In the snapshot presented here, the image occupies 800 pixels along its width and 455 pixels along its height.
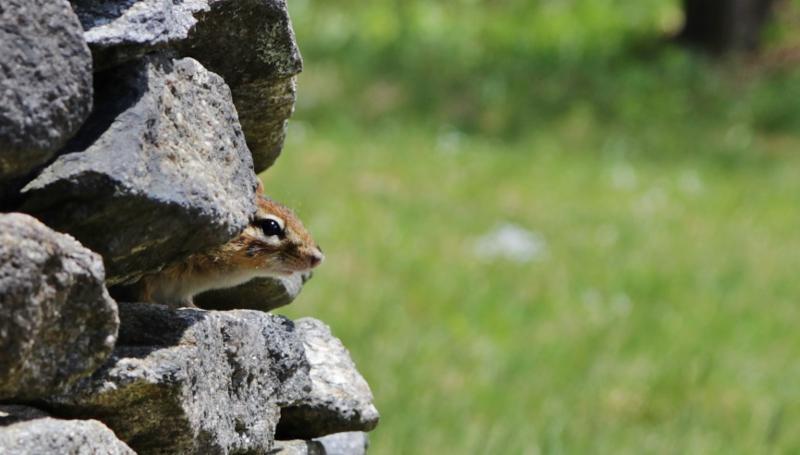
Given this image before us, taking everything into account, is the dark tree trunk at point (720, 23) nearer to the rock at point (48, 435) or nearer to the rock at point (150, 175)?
the rock at point (150, 175)

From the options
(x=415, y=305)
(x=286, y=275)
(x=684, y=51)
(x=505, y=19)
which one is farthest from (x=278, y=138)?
(x=505, y=19)

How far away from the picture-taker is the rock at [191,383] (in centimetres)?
308

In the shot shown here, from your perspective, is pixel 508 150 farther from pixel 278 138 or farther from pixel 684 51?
pixel 278 138

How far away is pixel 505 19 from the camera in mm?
23297

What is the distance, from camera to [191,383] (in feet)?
10.6

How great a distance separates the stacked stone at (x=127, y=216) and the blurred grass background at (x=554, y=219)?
12.7 ft

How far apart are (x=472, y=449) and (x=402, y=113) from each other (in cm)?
Result: 1010

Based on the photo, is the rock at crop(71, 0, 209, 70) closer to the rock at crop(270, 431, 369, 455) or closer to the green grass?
the rock at crop(270, 431, 369, 455)

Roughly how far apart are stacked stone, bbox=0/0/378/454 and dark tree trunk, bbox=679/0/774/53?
18.2 metres

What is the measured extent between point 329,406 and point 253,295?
662 mm

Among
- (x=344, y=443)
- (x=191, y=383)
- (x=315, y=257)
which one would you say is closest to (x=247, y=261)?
(x=315, y=257)

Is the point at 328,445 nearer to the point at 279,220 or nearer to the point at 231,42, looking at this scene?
the point at 279,220

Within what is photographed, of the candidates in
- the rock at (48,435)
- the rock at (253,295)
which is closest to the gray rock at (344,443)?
the rock at (253,295)

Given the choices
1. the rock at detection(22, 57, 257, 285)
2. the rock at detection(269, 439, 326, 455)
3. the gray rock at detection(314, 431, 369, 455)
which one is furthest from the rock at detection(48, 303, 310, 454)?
the gray rock at detection(314, 431, 369, 455)
